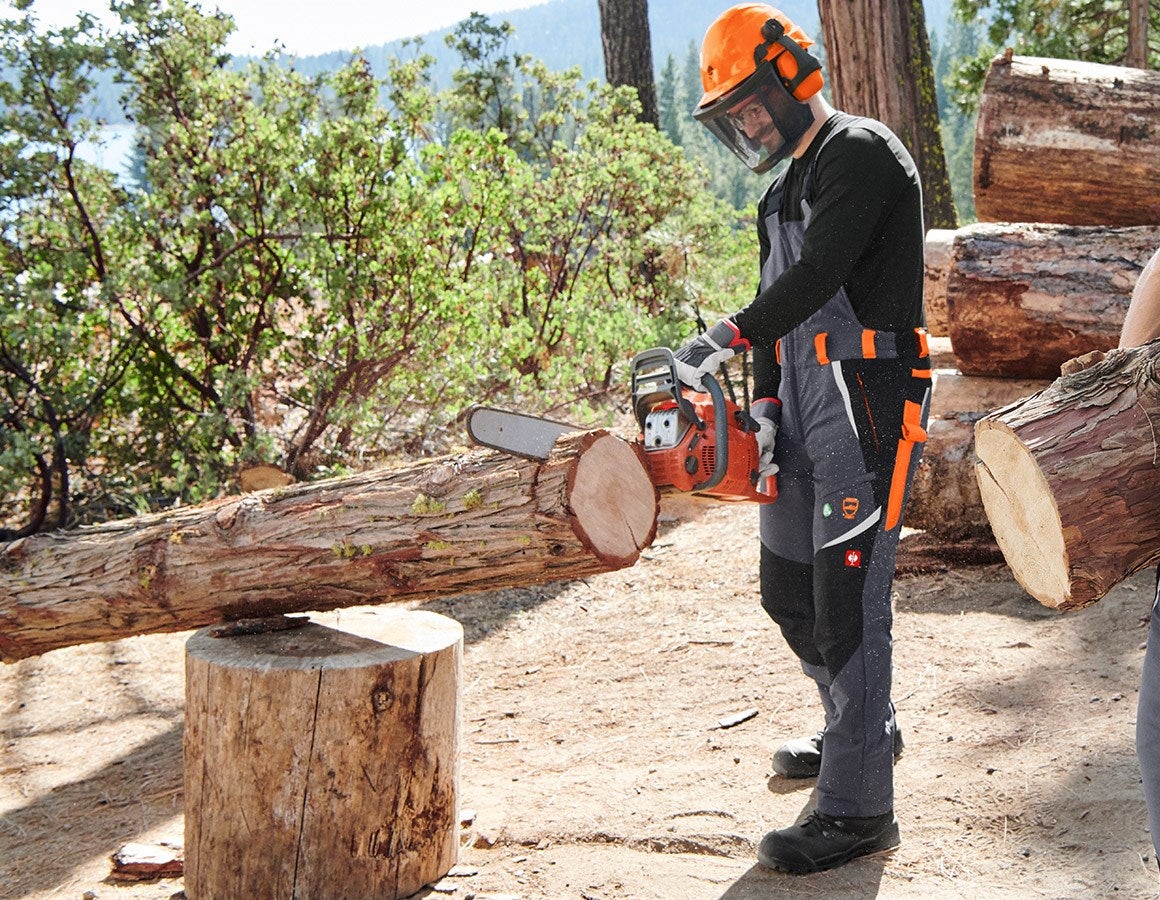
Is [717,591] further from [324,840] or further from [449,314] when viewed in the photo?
[324,840]

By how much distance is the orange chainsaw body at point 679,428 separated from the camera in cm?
280

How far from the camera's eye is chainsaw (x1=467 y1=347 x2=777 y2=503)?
2.78 metres

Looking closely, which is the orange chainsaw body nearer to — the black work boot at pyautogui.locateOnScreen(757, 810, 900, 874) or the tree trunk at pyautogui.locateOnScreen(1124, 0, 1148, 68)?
the black work boot at pyautogui.locateOnScreen(757, 810, 900, 874)

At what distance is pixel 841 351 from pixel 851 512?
43 cm

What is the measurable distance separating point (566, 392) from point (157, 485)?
2644 millimetres

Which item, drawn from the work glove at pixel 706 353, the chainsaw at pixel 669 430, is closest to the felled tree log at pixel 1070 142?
the work glove at pixel 706 353

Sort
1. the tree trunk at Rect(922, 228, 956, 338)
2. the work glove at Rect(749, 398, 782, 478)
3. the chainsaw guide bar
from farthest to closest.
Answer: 1. the tree trunk at Rect(922, 228, 956, 338)
2. the work glove at Rect(749, 398, 782, 478)
3. the chainsaw guide bar

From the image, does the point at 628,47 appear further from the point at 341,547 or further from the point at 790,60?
the point at 341,547

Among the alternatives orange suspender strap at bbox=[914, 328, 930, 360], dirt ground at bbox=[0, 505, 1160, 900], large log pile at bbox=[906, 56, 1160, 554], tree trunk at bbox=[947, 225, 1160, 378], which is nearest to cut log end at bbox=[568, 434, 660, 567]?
orange suspender strap at bbox=[914, 328, 930, 360]

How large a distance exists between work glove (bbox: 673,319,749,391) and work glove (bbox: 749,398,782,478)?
37 cm

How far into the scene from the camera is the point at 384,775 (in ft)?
9.58

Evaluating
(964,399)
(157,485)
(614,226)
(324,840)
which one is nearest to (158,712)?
(157,485)

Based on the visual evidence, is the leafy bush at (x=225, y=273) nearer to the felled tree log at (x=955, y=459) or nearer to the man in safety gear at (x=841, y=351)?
the felled tree log at (x=955, y=459)

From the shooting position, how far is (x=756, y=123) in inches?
120
